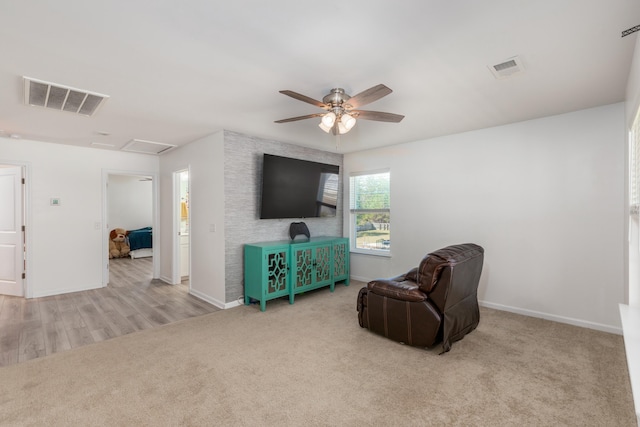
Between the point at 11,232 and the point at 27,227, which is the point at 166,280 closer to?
the point at 27,227

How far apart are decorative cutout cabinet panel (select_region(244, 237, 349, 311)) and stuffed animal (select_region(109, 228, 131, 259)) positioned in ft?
19.0

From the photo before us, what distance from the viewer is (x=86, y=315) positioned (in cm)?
380

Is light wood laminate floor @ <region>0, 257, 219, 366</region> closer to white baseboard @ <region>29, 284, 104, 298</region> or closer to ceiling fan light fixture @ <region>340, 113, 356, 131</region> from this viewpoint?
white baseboard @ <region>29, 284, 104, 298</region>

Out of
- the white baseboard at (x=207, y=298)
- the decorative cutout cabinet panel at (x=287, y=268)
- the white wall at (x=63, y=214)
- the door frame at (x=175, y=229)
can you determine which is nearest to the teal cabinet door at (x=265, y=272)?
the decorative cutout cabinet panel at (x=287, y=268)

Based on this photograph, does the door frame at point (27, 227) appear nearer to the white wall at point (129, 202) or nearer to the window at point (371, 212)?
the white wall at point (129, 202)

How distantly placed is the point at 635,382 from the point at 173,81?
123 inches

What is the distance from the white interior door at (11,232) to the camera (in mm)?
4570

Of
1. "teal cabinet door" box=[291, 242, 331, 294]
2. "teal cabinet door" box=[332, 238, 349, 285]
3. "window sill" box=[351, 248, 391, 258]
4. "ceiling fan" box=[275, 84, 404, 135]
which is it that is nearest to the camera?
"ceiling fan" box=[275, 84, 404, 135]

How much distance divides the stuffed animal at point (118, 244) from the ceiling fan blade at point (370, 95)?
26.5ft

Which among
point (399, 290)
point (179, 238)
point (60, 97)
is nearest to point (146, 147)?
point (179, 238)

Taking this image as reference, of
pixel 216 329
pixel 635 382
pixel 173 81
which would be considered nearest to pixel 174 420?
pixel 216 329

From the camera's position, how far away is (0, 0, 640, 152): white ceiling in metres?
1.67

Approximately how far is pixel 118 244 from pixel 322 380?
314 inches

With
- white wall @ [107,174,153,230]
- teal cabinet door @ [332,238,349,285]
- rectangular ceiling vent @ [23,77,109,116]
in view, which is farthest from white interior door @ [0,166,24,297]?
teal cabinet door @ [332,238,349,285]
